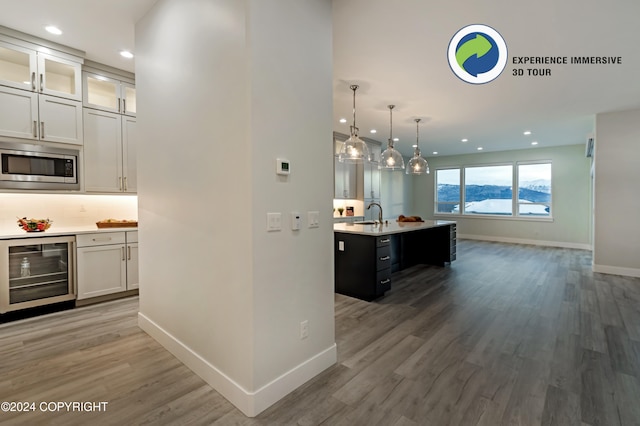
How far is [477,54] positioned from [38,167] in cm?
509

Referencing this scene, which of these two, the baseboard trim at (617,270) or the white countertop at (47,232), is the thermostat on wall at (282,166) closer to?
the white countertop at (47,232)

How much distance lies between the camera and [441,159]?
10.4m

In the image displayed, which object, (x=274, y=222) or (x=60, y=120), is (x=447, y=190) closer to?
(x=274, y=222)

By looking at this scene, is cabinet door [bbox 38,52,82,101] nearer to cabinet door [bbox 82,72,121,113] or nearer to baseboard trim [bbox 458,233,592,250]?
cabinet door [bbox 82,72,121,113]

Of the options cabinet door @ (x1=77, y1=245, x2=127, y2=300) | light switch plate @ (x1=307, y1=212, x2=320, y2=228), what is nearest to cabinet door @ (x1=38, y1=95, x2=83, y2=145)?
cabinet door @ (x1=77, y1=245, x2=127, y2=300)

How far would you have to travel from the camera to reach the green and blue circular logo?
9.43 ft

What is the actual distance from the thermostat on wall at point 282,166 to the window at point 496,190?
9382mm

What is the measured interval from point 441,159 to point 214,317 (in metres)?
10.1

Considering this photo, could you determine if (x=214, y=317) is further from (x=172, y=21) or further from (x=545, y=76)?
(x=545, y=76)

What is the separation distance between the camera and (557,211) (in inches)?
328

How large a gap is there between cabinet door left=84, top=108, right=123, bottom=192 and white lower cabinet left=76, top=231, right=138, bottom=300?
0.68 meters

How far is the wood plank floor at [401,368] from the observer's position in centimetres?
180

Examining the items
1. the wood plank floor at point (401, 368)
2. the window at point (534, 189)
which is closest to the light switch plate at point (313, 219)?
the wood plank floor at point (401, 368)

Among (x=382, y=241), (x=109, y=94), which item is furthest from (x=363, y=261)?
(x=109, y=94)
